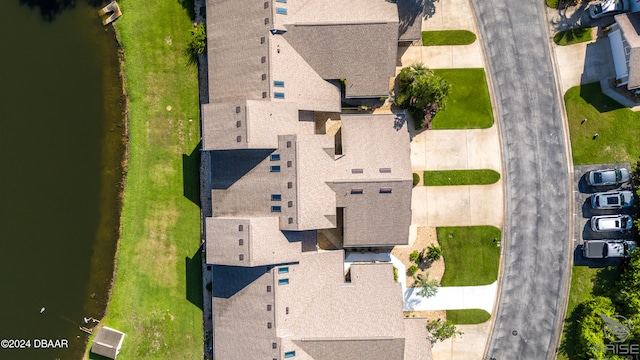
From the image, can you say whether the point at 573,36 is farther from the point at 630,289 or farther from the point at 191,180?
the point at 191,180

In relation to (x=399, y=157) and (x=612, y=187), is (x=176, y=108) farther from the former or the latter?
(x=612, y=187)

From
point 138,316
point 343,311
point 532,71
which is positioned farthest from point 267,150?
point 532,71

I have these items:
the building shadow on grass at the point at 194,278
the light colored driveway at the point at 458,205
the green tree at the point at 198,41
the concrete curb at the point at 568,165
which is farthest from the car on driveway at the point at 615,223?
the green tree at the point at 198,41

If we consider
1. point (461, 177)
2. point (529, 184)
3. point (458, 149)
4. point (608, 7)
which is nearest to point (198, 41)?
point (458, 149)

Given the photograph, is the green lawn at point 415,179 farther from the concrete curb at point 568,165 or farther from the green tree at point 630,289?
the green tree at point 630,289

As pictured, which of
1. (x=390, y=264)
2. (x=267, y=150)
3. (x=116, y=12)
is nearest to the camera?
(x=267, y=150)

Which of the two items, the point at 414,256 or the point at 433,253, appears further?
the point at 414,256

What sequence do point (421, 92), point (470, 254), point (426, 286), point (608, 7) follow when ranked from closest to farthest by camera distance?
1. point (421, 92)
2. point (426, 286)
3. point (608, 7)
4. point (470, 254)
